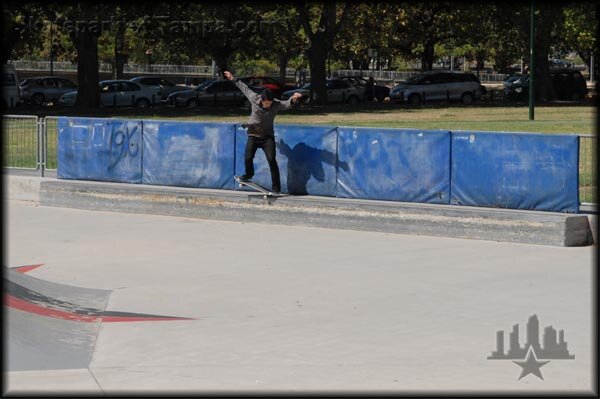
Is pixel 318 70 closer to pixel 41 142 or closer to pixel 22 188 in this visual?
pixel 41 142

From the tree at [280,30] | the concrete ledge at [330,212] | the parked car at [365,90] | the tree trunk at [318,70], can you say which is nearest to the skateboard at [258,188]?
the concrete ledge at [330,212]

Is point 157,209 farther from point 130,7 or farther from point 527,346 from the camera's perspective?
point 130,7

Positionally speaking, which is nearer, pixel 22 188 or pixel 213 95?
pixel 22 188

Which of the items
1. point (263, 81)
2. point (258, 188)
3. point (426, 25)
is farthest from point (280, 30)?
point (258, 188)

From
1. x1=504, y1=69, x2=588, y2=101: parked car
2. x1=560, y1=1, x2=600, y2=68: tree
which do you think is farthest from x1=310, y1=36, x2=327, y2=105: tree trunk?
x1=560, y1=1, x2=600, y2=68: tree

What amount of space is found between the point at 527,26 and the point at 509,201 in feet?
126

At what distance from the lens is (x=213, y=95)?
50.4 m

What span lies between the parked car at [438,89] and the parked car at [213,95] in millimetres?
7410

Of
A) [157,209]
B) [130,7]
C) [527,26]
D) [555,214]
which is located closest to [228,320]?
[555,214]

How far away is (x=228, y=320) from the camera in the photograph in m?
9.80

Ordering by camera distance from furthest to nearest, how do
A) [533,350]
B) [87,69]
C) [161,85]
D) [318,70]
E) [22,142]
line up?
[161,85] < [318,70] < [87,69] < [22,142] < [533,350]

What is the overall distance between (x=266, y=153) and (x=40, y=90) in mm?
38784

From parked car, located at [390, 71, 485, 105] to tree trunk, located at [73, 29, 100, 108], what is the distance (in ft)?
47.5

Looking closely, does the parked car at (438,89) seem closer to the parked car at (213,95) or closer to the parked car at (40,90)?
the parked car at (213,95)
